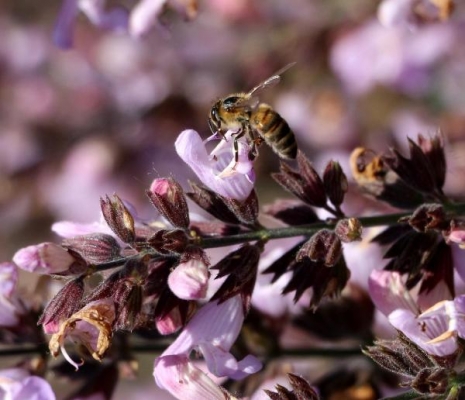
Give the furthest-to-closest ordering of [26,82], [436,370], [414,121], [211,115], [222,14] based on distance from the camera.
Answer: [26,82] < [222,14] < [414,121] < [211,115] < [436,370]

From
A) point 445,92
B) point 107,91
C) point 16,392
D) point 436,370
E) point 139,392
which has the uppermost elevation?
point 16,392

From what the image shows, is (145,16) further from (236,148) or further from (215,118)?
(236,148)

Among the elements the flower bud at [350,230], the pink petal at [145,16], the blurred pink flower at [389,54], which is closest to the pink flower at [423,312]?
the flower bud at [350,230]

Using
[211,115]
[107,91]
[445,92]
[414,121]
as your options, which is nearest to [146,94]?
[107,91]

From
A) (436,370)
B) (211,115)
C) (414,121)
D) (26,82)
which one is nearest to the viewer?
(436,370)

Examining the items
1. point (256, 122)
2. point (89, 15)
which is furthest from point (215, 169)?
point (89, 15)

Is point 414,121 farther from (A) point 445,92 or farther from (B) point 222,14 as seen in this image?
(B) point 222,14
